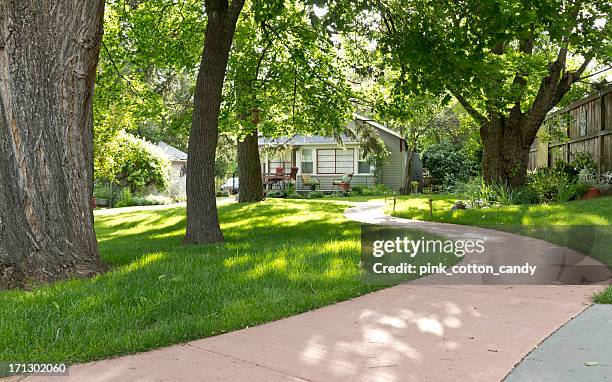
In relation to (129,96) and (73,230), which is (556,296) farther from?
(129,96)

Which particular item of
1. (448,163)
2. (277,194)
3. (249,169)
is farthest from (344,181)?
(249,169)

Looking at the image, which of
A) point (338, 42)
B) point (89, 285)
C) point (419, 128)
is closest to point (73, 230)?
point (89, 285)

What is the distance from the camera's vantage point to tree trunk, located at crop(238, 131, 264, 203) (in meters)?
18.9

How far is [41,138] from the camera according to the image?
6.09 meters

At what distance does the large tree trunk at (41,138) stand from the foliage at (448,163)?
94.2ft

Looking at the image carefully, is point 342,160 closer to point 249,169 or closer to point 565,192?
point 249,169

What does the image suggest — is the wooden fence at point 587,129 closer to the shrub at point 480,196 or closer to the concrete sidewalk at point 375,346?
the shrub at point 480,196

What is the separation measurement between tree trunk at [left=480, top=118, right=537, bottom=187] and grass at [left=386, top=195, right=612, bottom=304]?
3629mm

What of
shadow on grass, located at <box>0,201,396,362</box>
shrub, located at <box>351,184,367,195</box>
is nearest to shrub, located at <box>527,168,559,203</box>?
shadow on grass, located at <box>0,201,396,362</box>

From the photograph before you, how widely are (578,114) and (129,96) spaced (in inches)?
568

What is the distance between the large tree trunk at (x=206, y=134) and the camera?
9.36 meters

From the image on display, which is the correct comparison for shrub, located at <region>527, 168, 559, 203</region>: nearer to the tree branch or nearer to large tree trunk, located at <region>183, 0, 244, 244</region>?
the tree branch

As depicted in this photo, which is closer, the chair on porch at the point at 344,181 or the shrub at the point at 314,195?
the shrub at the point at 314,195

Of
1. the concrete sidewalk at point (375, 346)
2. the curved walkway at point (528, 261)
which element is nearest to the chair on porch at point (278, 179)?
the curved walkway at point (528, 261)
